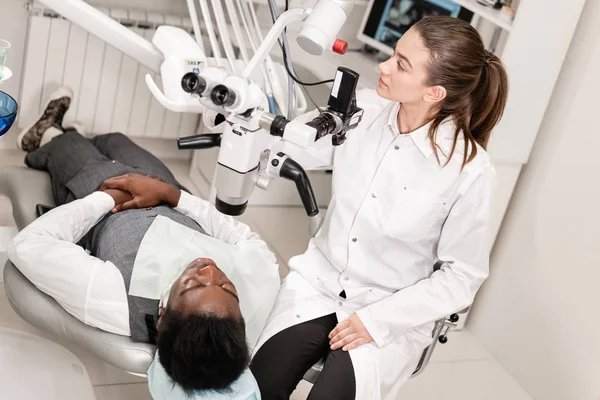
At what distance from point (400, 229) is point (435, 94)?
1.15 ft

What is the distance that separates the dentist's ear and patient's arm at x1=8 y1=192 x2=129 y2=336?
0.88 metres

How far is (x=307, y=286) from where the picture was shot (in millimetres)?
2197

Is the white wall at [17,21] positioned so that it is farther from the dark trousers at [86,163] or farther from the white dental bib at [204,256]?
the white dental bib at [204,256]

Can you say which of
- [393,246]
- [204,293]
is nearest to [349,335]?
[393,246]

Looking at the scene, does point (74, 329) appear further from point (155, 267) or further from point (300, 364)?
point (300, 364)

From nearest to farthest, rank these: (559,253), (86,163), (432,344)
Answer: (432,344)
(86,163)
(559,253)

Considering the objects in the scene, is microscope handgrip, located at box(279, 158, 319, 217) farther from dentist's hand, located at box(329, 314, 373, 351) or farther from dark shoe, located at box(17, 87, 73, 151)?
dark shoe, located at box(17, 87, 73, 151)

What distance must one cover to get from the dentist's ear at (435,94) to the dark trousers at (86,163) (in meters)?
0.93

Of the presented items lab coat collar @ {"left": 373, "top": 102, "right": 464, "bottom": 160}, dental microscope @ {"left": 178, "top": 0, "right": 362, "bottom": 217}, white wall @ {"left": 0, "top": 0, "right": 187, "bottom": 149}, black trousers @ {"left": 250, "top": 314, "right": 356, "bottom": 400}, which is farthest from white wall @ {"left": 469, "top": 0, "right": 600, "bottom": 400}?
white wall @ {"left": 0, "top": 0, "right": 187, "bottom": 149}

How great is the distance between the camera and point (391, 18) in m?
3.32

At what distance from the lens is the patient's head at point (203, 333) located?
5.90 ft

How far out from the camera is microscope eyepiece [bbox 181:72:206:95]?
1480mm

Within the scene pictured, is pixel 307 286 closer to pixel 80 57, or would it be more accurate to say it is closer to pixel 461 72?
pixel 461 72

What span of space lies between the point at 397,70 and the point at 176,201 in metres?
0.79
